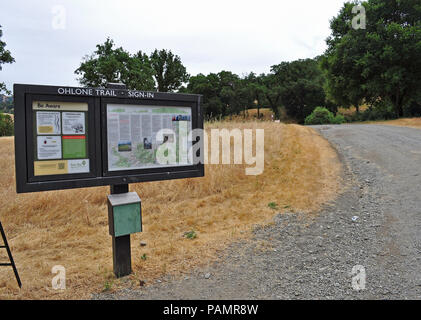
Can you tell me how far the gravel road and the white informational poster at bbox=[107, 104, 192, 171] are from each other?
1.35 meters

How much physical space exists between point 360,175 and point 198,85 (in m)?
47.4

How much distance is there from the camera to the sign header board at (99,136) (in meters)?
A: 3.20

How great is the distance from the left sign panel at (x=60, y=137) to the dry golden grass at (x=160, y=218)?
1311 millimetres

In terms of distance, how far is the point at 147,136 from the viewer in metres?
3.84

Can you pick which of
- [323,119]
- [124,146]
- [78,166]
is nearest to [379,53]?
[323,119]

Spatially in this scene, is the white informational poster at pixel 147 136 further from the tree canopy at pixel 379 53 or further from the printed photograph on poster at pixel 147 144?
the tree canopy at pixel 379 53

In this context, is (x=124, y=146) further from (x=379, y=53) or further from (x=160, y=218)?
(x=379, y=53)

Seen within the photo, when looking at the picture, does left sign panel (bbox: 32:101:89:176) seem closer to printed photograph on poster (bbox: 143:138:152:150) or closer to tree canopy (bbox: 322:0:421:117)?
printed photograph on poster (bbox: 143:138:152:150)

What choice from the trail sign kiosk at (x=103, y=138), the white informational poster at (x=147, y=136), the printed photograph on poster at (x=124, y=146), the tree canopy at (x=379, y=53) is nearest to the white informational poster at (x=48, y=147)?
the trail sign kiosk at (x=103, y=138)

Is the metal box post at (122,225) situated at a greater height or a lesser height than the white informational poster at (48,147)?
lesser

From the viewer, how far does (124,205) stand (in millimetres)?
3670

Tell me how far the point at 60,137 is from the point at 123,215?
3.50ft
